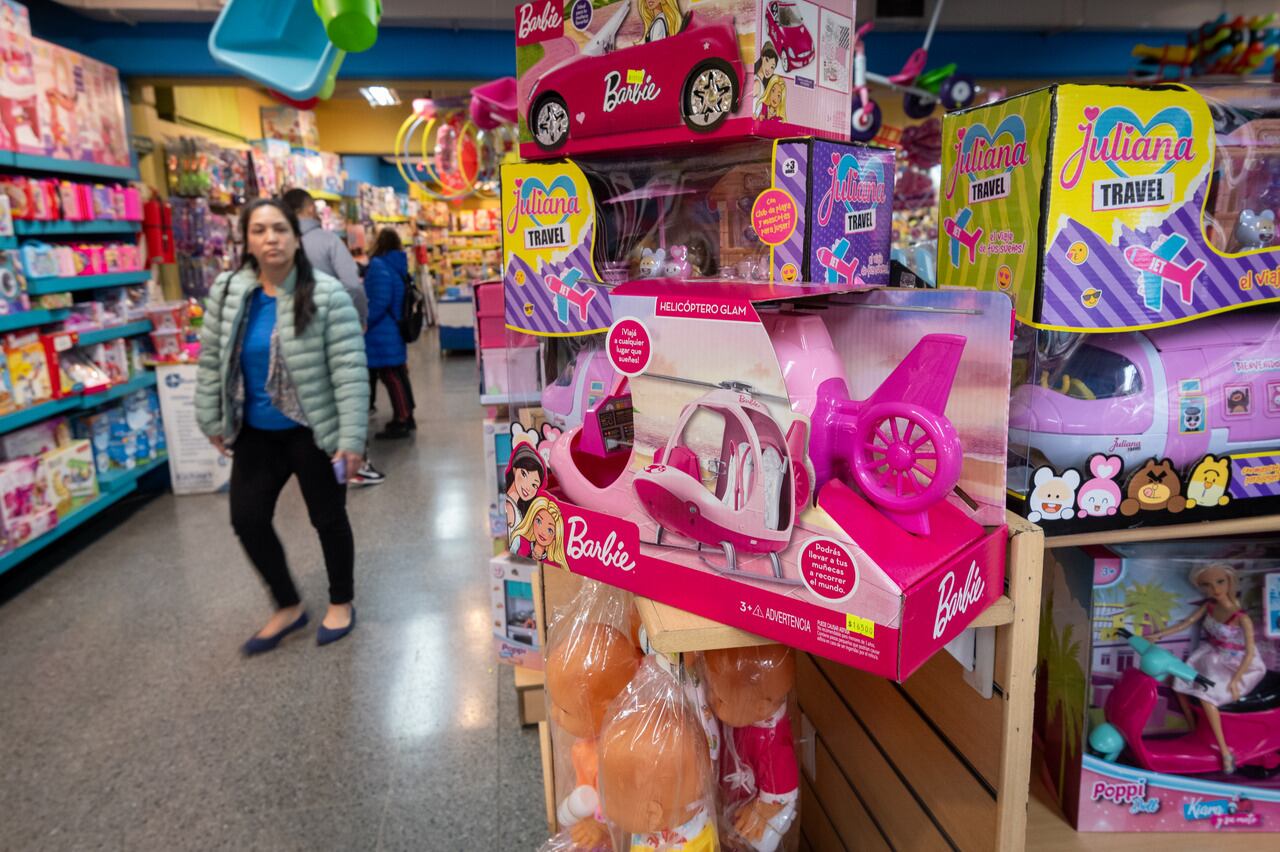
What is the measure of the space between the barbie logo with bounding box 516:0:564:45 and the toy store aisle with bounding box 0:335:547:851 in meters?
1.86

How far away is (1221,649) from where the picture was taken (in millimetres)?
1340

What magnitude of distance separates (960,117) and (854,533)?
2.71 feet

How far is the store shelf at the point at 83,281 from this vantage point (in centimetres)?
395

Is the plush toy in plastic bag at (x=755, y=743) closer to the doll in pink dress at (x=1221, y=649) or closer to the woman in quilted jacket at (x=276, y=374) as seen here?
the doll in pink dress at (x=1221, y=649)

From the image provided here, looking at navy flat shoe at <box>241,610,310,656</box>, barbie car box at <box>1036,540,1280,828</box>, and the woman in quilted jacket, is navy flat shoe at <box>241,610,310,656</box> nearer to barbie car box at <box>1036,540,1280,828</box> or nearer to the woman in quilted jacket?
the woman in quilted jacket

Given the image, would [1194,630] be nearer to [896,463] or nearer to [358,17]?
[896,463]

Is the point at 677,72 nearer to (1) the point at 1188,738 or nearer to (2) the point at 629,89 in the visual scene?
(2) the point at 629,89

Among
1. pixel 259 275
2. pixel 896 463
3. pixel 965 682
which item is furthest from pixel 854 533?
pixel 259 275

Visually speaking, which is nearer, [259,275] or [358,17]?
[358,17]

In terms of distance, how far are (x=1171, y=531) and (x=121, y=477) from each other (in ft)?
16.2

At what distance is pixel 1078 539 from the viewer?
114 centimetres

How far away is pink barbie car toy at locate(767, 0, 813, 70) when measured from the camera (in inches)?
50.1

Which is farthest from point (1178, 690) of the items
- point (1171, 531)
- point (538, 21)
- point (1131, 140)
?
point (538, 21)

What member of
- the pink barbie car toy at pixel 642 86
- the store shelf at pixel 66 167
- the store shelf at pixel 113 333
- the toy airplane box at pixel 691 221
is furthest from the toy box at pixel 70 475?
the pink barbie car toy at pixel 642 86
